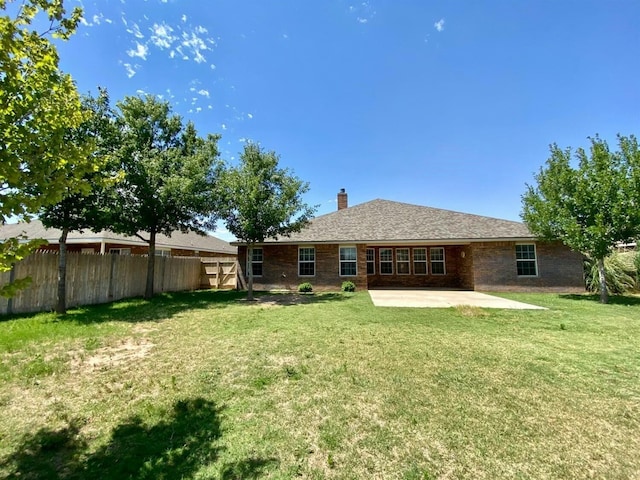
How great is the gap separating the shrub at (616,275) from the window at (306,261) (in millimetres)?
14057

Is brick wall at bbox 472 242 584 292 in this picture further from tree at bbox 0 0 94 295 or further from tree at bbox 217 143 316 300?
tree at bbox 0 0 94 295

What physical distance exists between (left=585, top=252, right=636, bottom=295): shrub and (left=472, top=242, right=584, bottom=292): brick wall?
1.49 feet

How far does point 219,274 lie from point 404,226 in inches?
463

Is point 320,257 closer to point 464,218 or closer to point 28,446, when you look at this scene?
point 464,218

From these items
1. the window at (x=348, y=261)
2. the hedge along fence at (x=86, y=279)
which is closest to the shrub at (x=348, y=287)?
the window at (x=348, y=261)

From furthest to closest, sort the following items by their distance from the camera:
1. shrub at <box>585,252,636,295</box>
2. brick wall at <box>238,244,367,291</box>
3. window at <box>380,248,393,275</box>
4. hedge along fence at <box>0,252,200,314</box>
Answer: window at <box>380,248,393,275</box>
brick wall at <box>238,244,367,291</box>
shrub at <box>585,252,636,295</box>
hedge along fence at <box>0,252,200,314</box>

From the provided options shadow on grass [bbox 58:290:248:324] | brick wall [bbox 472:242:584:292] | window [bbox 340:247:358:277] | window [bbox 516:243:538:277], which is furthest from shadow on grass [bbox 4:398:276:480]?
window [bbox 516:243:538:277]

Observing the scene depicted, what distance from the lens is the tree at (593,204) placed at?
1138cm

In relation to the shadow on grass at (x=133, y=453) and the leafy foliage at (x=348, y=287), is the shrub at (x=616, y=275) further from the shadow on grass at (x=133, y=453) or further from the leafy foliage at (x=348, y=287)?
the shadow on grass at (x=133, y=453)

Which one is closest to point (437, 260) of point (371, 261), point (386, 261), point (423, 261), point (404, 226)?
point (423, 261)

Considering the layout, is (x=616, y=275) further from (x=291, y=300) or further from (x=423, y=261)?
(x=291, y=300)

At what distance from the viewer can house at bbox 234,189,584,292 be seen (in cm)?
1535

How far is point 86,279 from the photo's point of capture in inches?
430

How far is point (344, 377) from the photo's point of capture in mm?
4457
